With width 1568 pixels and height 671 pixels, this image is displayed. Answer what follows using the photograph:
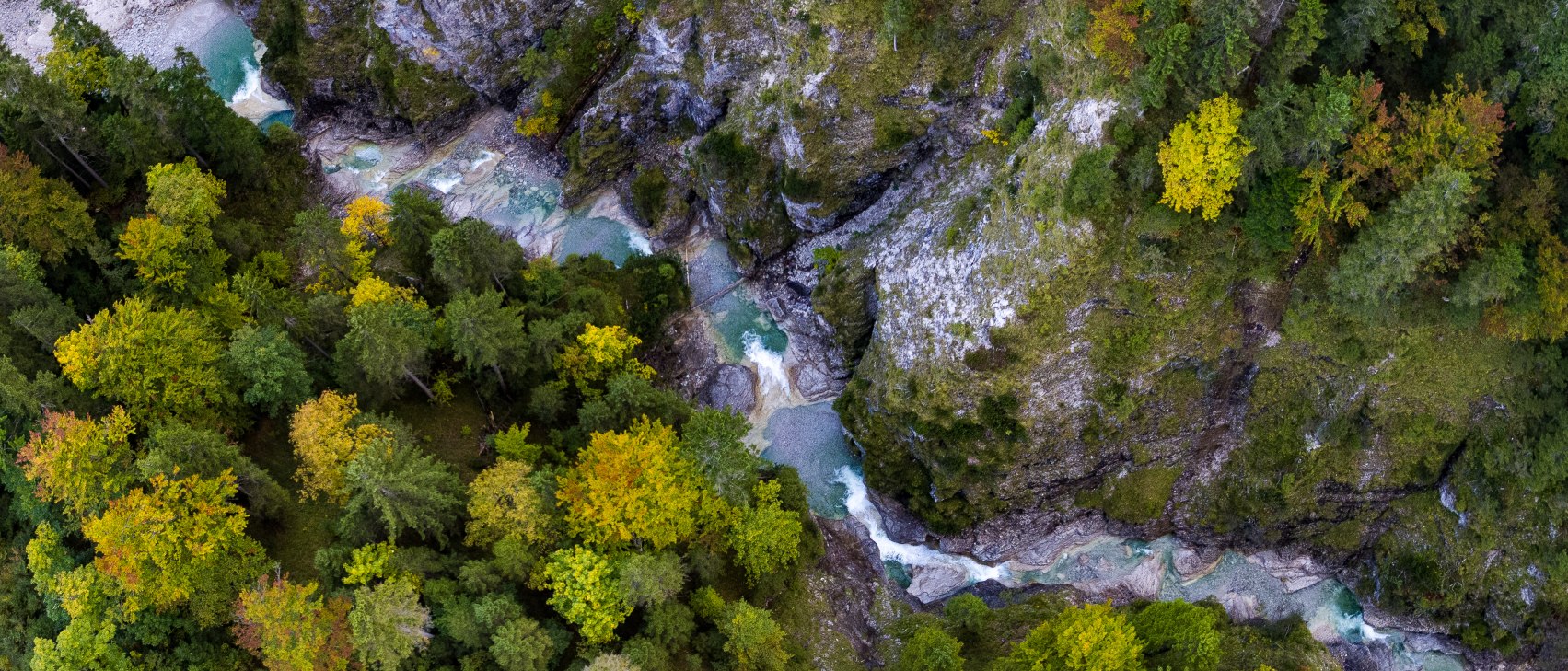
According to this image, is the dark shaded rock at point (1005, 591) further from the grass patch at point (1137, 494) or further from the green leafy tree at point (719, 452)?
the green leafy tree at point (719, 452)

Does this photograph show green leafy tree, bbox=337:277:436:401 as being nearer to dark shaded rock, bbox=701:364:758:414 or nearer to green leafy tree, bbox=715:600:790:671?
dark shaded rock, bbox=701:364:758:414

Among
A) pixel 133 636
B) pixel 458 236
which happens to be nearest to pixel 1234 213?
pixel 458 236

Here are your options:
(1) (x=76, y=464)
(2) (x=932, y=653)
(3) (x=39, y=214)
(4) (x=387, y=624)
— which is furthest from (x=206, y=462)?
(2) (x=932, y=653)

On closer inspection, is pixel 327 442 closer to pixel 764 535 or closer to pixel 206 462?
pixel 206 462

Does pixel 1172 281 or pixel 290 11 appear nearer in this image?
pixel 1172 281

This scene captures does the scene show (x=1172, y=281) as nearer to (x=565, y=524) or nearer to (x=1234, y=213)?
(x=1234, y=213)

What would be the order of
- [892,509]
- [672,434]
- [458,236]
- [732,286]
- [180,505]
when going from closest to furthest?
[180,505] < [672,434] < [458,236] < [892,509] < [732,286]
